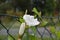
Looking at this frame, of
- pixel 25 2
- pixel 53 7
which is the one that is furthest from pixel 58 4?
pixel 25 2

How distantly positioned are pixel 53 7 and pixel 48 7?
18 centimetres

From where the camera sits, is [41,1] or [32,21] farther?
[41,1]

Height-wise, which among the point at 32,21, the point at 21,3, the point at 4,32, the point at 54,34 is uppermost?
the point at 32,21

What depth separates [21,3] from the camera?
1045 cm

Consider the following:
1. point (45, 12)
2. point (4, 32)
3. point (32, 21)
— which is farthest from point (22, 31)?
point (45, 12)

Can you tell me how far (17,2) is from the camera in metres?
10.3

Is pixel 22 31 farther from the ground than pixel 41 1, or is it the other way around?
pixel 22 31

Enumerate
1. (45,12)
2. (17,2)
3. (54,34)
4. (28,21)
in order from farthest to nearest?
(17,2) → (45,12) → (54,34) → (28,21)

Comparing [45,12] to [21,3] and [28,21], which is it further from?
[28,21]

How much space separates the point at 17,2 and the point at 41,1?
3.29 ft

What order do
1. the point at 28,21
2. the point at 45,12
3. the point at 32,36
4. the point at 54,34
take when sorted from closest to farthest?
1. the point at 28,21
2. the point at 32,36
3. the point at 54,34
4. the point at 45,12

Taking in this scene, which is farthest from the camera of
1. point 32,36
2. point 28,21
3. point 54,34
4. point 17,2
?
point 17,2

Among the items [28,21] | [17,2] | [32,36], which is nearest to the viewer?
[28,21]

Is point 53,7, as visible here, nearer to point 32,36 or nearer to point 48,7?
point 48,7
